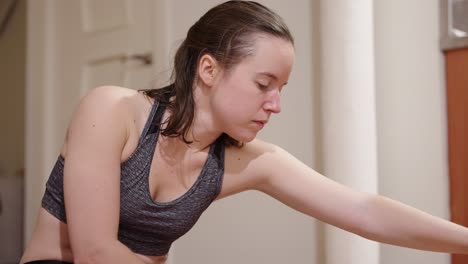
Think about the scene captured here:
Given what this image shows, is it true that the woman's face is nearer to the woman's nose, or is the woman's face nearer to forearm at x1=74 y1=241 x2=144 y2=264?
the woman's nose

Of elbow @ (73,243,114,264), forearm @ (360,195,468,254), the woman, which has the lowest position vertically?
forearm @ (360,195,468,254)

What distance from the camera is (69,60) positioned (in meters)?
2.57

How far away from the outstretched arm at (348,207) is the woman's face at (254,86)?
195 mm

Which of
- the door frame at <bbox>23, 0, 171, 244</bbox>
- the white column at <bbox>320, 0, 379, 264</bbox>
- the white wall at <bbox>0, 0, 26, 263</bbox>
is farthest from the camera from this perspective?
the white wall at <bbox>0, 0, 26, 263</bbox>

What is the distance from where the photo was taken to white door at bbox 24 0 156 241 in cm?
228

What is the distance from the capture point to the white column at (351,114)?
167 cm

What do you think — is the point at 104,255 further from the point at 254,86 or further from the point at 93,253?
the point at 254,86

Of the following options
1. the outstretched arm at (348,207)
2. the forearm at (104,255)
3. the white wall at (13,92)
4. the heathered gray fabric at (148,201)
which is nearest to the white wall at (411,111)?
the outstretched arm at (348,207)

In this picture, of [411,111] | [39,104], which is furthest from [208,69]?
[39,104]

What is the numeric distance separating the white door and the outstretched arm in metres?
1.06

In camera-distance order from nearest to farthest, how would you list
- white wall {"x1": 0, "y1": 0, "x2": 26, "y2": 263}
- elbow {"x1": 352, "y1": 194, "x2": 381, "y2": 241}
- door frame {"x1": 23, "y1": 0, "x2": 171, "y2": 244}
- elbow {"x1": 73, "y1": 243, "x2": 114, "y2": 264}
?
elbow {"x1": 73, "y1": 243, "x2": 114, "y2": 264}, elbow {"x1": 352, "y1": 194, "x2": 381, "y2": 241}, door frame {"x1": 23, "y1": 0, "x2": 171, "y2": 244}, white wall {"x1": 0, "y1": 0, "x2": 26, "y2": 263}

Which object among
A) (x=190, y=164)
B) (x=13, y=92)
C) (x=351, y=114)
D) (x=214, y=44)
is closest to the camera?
(x=214, y=44)

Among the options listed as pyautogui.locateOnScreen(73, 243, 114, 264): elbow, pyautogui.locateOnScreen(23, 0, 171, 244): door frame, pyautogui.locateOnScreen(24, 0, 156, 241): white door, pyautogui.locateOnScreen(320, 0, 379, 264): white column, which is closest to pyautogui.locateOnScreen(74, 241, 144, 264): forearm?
pyautogui.locateOnScreen(73, 243, 114, 264): elbow

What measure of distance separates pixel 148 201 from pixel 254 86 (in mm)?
307
